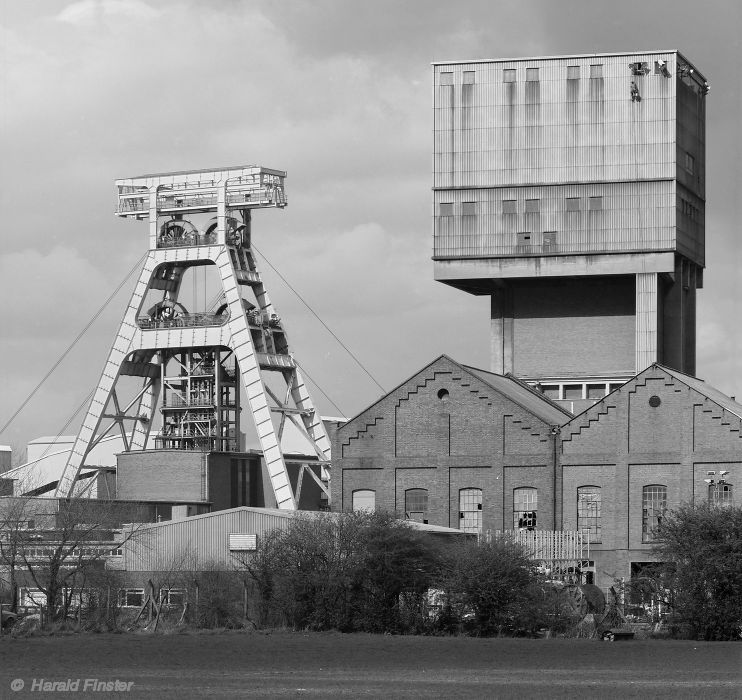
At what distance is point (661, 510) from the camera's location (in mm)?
60219

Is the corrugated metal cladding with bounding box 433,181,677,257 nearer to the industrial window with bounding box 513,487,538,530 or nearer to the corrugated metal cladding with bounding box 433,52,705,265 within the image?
the corrugated metal cladding with bounding box 433,52,705,265

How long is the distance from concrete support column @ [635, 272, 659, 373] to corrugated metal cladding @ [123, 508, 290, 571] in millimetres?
27301

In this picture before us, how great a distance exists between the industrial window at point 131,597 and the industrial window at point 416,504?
13.2 meters

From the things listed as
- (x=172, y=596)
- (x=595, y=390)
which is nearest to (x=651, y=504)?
(x=172, y=596)

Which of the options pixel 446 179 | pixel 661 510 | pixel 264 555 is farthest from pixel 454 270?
pixel 264 555

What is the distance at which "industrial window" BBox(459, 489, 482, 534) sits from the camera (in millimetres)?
63344

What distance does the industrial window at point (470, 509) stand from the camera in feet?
208

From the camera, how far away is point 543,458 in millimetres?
62562

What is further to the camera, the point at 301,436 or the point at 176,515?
the point at 301,436

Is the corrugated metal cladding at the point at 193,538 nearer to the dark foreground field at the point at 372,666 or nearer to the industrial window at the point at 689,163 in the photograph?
the dark foreground field at the point at 372,666

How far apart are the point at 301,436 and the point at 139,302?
48.2 ft

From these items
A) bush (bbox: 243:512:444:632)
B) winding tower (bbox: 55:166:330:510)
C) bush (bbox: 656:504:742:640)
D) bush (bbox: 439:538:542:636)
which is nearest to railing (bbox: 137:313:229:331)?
winding tower (bbox: 55:166:330:510)

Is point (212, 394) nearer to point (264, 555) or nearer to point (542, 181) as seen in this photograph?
point (542, 181)

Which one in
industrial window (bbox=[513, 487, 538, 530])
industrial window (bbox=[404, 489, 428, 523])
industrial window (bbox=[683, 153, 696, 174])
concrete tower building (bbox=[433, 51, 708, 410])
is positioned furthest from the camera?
industrial window (bbox=[683, 153, 696, 174])
